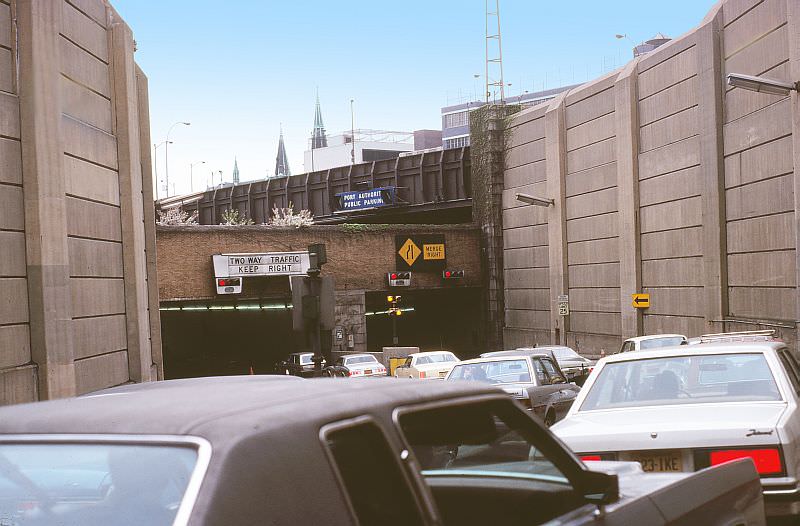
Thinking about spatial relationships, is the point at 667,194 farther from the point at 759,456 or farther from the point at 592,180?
the point at 759,456

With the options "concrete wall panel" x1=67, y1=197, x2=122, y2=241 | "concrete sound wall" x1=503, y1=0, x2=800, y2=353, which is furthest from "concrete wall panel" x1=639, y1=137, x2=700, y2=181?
"concrete wall panel" x1=67, y1=197, x2=122, y2=241

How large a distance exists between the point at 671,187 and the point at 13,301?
24551 mm

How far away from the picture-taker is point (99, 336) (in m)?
22.8

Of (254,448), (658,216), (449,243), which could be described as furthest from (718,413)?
(449,243)

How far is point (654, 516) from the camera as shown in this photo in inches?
150

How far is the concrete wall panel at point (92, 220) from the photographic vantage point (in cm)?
2151

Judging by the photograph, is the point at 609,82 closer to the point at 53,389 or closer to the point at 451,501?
the point at 53,389

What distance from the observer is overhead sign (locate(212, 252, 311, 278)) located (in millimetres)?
45500

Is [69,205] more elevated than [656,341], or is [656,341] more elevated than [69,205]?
[69,205]

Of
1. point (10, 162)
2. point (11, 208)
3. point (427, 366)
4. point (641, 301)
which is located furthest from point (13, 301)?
point (641, 301)

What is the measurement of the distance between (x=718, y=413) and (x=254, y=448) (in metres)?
4.90

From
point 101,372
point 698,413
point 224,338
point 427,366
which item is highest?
point 698,413

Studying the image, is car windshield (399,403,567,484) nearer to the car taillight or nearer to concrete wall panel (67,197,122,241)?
the car taillight

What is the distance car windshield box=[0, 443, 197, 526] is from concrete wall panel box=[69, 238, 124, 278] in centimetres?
1924
